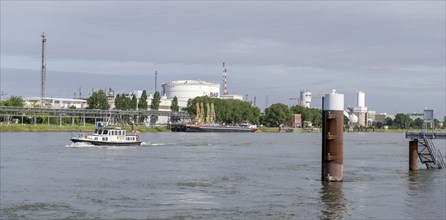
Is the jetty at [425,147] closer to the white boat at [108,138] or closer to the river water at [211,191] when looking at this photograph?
the river water at [211,191]

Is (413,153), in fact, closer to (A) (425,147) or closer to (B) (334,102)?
(A) (425,147)

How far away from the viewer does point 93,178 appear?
5872 cm

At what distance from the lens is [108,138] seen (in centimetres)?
11638

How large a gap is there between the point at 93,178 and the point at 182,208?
A: 63.8 ft

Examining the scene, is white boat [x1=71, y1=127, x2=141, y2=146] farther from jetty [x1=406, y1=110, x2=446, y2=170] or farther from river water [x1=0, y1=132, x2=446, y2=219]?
jetty [x1=406, y1=110, x2=446, y2=170]

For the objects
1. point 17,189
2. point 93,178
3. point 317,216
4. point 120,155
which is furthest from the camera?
point 120,155

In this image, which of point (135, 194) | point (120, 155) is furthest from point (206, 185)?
point (120, 155)

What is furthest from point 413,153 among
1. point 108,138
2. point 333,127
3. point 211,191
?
point 108,138

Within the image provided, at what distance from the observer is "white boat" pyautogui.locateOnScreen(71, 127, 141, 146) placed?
11513 centimetres

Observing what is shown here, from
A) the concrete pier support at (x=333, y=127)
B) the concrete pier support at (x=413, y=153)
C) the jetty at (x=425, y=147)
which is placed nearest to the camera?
the concrete pier support at (x=333, y=127)

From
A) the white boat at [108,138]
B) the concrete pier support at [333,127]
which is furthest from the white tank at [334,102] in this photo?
the white boat at [108,138]

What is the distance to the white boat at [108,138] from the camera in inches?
4533

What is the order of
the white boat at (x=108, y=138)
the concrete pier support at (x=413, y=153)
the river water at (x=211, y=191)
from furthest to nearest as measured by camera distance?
the white boat at (x=108, y=138) < the concrete pier support at (x=413, y=153) < the river water at (x=211, y=191)

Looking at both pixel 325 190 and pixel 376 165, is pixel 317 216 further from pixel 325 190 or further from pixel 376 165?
pixel 376 165
